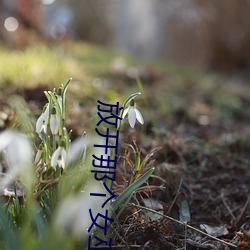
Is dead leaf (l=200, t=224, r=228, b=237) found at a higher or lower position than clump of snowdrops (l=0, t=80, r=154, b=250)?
lower

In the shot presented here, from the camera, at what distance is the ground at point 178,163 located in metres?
1.36

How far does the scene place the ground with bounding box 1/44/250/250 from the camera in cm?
136

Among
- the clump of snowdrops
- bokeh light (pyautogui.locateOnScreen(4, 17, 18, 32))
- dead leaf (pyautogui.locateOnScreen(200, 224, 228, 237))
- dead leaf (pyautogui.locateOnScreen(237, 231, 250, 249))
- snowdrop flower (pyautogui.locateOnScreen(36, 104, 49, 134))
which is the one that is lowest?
dead leaf (pyautogui.locateOnScreen(200, 224, 228, 237))

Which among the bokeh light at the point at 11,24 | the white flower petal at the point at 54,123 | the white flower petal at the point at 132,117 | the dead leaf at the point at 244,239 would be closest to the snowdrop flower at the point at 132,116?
the white flower petal at the point at 132,117

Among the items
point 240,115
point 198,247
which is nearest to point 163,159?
point 198,247

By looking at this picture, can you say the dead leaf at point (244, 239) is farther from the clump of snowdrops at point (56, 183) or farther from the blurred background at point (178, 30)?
the blurred background at point (178, 30)

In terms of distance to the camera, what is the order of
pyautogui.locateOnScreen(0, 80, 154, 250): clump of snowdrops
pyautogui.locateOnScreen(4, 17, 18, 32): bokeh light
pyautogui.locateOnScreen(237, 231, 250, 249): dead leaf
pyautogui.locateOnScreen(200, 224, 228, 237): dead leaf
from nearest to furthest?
pyautogui.locateOnScreen(0, 80, 154, 250): clump of snowdrops → pyautogui.locateOnScreen(237, 231, 250, 249): dead leaf → pyautogui.locateOnScreen(200, 224, 228, 237): dead leaf → pyautogui.locateOnScreen(4, 17, 18, 32): bokeh light

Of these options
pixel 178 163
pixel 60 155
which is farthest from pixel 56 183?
pixel 178 163

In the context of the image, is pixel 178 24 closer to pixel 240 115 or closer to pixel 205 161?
pixel 240 115

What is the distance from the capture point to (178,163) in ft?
7.13

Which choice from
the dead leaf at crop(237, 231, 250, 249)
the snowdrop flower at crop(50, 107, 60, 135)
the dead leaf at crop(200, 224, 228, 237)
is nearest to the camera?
the snowdrop flower at crop(50, 107, 60, 135)

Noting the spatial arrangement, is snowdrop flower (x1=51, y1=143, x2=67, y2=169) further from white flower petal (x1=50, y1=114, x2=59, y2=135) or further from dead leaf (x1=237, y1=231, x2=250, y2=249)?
dead leaf (x1=237, y1=231, x2=250, y2=249)

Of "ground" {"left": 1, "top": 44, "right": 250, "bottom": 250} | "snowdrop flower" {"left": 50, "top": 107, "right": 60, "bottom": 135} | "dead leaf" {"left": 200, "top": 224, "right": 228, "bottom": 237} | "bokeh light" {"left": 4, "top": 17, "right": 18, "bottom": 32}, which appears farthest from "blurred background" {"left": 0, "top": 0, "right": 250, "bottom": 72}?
"snowdrop flower" {"left": 50, "top": 107, "right": 60, "bottom": 135}

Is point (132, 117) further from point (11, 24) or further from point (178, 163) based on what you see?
point (11, 24)
